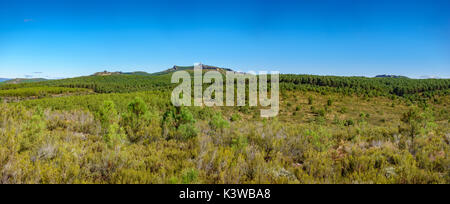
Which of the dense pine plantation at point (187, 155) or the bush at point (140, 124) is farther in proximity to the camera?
the bush at point (140, 124)

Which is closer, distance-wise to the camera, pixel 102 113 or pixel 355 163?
pixel 355 163

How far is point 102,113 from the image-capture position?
237 inches

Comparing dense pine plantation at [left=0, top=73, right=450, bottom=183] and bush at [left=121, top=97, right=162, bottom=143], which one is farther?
bush at [left=121, top=97, right=162, bottom=143]

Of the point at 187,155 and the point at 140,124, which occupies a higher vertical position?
the point at 140,124

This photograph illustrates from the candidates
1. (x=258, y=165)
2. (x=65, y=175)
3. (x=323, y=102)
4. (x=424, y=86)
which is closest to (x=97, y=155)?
(x=65, y=175)

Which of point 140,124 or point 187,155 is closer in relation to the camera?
point 187,155

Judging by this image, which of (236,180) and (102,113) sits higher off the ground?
(102,113)

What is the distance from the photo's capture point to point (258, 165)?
11.8 ft

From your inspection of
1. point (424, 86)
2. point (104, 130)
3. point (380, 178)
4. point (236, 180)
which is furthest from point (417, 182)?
point (424, 86)

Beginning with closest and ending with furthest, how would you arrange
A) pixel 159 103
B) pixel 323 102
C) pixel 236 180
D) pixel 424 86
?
pixel 236 180, pixel 159 103, pixel 323 102, pixel 424 86

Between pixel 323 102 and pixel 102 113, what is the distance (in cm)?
3987
